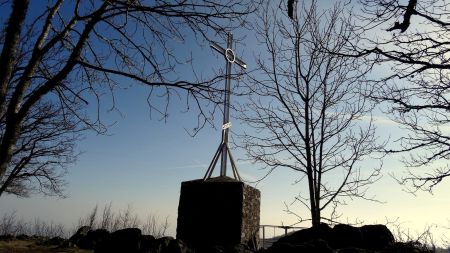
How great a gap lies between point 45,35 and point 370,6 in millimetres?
5448

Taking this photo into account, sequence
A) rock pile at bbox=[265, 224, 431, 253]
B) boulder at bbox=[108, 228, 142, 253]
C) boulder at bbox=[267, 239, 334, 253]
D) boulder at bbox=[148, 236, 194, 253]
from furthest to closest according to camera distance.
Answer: boulder at bbox=[108, 228, 142, 253], boulder at bbox=[148, 236, 194, 253], rock pile at bbox=[265, 224, 431, 253], boulder at bbox=[267, 239, 334, 253]

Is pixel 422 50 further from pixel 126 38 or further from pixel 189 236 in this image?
pixel 189 236

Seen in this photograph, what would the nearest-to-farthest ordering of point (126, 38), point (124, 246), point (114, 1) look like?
1. point (114, 1)
2. point (126, 38)
3. point (124, 246)

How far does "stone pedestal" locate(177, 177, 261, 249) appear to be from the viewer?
10.3 meters

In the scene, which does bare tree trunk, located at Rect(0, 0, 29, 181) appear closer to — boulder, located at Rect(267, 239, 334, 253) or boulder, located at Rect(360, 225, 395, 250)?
boulder, located at Rect(267, 239, 334, 253)

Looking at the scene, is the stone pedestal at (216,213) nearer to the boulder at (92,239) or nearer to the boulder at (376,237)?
the boulder at (92,239)

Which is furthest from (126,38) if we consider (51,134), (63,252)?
(51,134)

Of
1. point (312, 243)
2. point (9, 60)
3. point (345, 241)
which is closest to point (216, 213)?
point (345, 241)

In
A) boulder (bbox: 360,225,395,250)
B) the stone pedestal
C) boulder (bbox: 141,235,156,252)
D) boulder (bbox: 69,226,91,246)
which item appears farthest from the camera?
boulder (bbox: 69,226,91,246)

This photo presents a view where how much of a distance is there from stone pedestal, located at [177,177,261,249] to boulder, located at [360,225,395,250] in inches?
169

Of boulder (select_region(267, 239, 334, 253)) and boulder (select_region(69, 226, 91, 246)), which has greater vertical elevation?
boulder (select_region(69, 226, 91, 246))

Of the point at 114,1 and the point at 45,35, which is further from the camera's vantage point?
the point at 45,35

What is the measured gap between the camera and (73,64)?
5.24 meters

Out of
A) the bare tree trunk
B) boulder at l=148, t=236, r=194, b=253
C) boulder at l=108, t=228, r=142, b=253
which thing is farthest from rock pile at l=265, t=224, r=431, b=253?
the bare tree trunk
